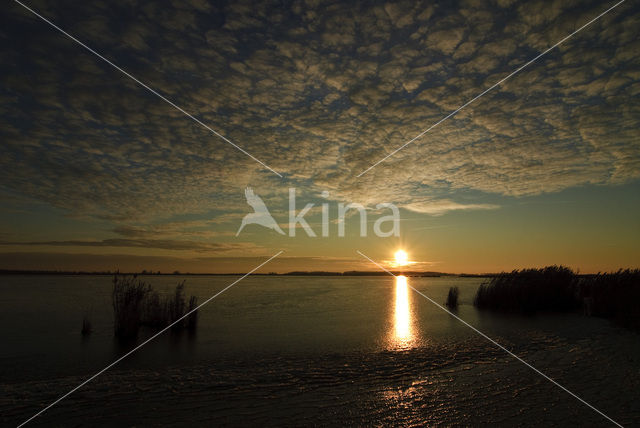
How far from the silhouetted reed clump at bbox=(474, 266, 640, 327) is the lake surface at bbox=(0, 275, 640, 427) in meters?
4.72

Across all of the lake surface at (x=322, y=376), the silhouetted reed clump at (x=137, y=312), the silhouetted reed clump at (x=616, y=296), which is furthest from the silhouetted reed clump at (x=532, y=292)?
the silhouetted reed clump at (x=137, y=312)

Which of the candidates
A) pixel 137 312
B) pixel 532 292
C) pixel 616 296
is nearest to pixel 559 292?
pixel 532 292

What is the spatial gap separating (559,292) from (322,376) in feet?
68.9

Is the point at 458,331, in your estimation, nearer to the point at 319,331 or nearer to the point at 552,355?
the point at 552,355

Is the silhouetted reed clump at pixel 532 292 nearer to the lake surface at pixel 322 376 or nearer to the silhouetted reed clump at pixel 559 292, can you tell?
the silhouetted reed clump at pixel 559 292

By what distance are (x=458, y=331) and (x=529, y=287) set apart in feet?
34.6

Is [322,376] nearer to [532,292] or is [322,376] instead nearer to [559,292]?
[532,292]

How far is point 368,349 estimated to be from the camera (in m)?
12.4

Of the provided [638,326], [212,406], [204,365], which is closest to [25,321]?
[204,365]

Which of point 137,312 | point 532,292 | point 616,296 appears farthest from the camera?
point 532,292

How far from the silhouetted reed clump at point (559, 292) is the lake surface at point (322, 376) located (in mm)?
4718

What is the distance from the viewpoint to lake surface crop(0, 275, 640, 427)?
6.70 metres

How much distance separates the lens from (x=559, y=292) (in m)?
23.6

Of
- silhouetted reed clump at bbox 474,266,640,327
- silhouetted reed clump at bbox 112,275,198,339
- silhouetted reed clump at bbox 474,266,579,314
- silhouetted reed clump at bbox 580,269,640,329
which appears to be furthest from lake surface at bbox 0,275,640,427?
silhouetted reed clump at bbox 474,266,579,314
